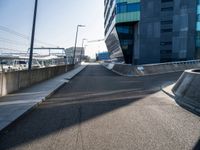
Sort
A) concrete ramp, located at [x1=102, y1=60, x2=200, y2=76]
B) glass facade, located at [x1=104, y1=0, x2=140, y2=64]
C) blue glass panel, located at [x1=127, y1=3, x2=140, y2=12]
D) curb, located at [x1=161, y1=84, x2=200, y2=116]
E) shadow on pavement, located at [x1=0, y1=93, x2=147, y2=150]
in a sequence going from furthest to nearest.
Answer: glass facade, located at [x1=104, y1=0, x2=140, y2=64], blue glass panel, located at [x1=127, y1=3, x2=140, y2=12], concrete ramp, located at [x1=102, y1=60, x2=200, y2=76], curb, located at [x1=161, y1=84, x2=200, y2=116], shadow on pavement, located at [x1=0, y1=93, x2=147, y2=150]

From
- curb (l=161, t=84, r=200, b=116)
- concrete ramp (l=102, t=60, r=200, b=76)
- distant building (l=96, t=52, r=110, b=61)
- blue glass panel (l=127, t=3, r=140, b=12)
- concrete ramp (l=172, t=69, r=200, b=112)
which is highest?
blue glass panel (l=127, t=3, r=140, b=12)

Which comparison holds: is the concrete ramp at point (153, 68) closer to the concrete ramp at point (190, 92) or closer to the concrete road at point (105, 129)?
the concrete ramp at point (190, 92)

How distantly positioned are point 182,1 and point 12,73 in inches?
1657

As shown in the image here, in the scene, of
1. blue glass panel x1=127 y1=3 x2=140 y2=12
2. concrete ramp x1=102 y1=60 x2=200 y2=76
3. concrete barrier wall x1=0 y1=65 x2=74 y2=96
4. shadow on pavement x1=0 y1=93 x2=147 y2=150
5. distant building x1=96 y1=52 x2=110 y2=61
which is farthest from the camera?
distant building x1=96 y1=52 x2=110 y2=61

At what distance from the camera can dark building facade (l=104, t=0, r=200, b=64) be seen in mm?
46406

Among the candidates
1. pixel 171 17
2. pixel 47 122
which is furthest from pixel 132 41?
pixel 47 122

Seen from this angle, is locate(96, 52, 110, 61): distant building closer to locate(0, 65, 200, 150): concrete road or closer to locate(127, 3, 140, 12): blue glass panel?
locate(127, 3, 140, 12): blue glass panel

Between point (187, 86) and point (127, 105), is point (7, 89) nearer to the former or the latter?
point (127, 105)

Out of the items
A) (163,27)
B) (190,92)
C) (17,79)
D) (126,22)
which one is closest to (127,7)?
(126,22)

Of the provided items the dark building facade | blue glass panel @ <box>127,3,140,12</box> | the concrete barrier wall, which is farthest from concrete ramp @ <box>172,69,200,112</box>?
blue glass panel @ <box>127,3,140,12</box>

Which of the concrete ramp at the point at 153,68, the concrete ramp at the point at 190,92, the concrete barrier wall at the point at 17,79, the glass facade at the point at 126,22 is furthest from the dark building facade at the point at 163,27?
the concrete ramp at the point at 190,92

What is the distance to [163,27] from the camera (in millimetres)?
48062

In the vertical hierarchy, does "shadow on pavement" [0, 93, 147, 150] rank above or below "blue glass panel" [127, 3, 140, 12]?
below

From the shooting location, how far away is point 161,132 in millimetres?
6188
